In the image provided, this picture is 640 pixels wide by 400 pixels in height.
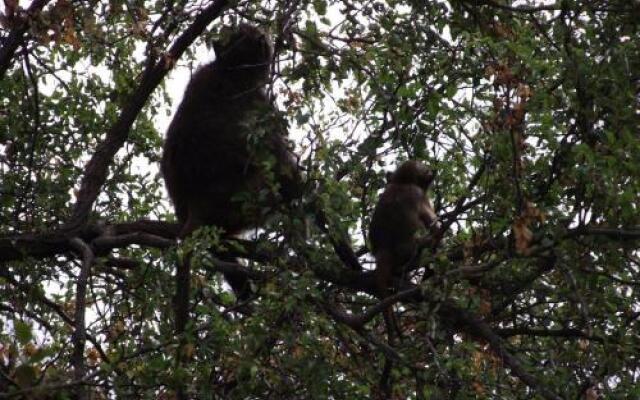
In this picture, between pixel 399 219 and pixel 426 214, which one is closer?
pixel 399 219

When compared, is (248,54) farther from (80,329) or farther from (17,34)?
(80,329)

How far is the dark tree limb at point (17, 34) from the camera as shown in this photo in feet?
19.7

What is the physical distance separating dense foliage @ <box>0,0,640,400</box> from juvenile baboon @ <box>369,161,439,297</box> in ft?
0.47

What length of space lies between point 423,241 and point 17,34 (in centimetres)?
258

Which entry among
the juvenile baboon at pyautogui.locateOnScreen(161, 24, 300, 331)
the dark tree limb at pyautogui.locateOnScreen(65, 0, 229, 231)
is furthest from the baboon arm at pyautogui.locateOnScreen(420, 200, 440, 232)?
the dark tree limb at pyautogui.locateOnScreen(65, 0, 229, 231)

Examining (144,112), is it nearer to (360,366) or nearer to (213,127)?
(213,127)

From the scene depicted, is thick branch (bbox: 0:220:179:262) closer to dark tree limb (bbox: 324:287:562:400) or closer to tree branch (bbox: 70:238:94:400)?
tree branch (bbox: 70:238:94:400)

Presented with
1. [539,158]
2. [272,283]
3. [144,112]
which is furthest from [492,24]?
[144,112]

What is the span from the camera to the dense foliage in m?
4.82

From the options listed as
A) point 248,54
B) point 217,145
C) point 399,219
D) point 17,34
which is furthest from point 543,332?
point 248,54

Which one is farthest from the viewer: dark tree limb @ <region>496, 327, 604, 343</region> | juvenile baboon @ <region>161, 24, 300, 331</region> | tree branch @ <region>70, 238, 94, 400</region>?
juvenile baboon @ <region>161, 24, 300, 331</region>

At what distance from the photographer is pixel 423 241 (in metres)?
5.73

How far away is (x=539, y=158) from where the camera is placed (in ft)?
17.1

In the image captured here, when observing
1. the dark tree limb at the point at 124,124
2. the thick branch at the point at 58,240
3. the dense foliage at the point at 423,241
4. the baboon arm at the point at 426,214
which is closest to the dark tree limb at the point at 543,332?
the dense foliage at the point at 423,241
